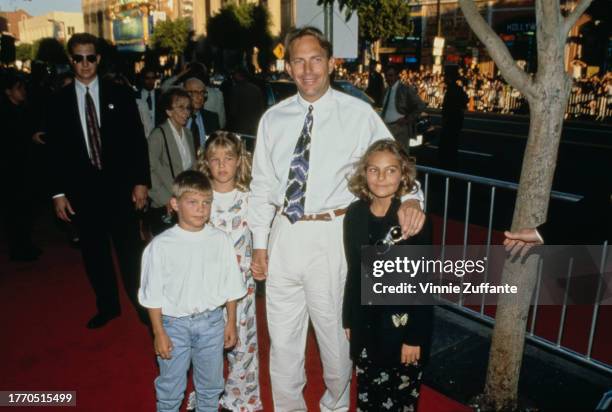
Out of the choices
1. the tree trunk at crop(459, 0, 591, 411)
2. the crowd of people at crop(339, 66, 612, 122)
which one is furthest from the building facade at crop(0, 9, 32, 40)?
the tree trunk at crop(459, 0, 591, 411)

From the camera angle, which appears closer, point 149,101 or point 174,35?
point 149,101

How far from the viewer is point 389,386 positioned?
270 cm

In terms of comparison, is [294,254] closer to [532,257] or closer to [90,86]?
[532,257]

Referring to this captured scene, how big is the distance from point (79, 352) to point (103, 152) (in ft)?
5.01

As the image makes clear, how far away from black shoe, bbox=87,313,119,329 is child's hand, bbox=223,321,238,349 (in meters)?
1.93

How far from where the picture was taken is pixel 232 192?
128 inches

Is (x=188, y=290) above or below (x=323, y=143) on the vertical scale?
below

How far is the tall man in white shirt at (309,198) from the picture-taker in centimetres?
282

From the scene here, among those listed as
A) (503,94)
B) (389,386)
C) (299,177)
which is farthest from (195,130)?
(503,94)

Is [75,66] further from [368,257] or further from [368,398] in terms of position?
[368,398]

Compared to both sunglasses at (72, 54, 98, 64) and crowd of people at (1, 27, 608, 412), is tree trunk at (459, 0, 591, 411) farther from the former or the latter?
sunglasses at (72, 54, 98, 64)

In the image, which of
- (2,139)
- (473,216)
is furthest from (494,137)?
(2,139)

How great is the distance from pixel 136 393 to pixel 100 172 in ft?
5.55

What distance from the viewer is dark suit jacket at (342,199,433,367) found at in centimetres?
253
